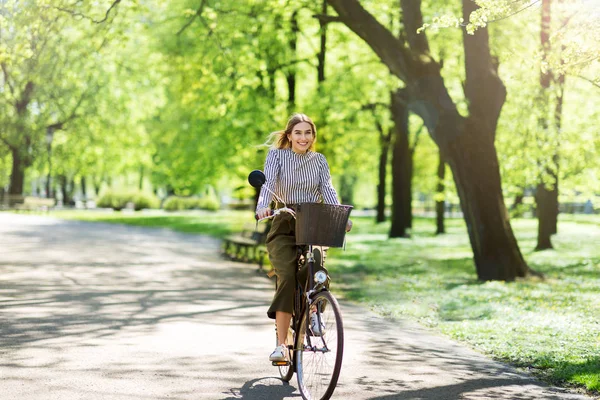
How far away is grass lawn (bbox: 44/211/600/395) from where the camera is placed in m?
7.70

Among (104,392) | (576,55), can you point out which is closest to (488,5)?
(576,55)

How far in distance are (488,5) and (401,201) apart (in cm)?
2110

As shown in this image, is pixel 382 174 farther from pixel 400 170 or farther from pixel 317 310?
pixel 317 310

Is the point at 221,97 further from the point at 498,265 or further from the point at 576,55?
the point at 576,55

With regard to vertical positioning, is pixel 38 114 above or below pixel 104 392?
above

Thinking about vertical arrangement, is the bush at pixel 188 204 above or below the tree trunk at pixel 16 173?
below

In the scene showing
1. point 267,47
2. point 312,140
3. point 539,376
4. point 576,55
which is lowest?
point 539,376

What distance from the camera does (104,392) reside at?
560 cm

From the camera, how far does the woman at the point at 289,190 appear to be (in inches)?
230

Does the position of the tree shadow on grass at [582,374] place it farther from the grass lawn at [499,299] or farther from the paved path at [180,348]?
the paved path at [180,348]

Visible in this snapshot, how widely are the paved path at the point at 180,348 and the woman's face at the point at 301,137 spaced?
5.78 feet

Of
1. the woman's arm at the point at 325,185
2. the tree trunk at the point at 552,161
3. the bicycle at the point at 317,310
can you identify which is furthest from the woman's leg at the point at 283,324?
the tree trunk at the point at 552,161

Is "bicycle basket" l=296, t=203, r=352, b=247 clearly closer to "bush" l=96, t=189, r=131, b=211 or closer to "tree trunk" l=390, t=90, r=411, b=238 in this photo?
"tree trunk" l=390, t=90, r=411, b=238

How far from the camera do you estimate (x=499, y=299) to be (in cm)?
1195
